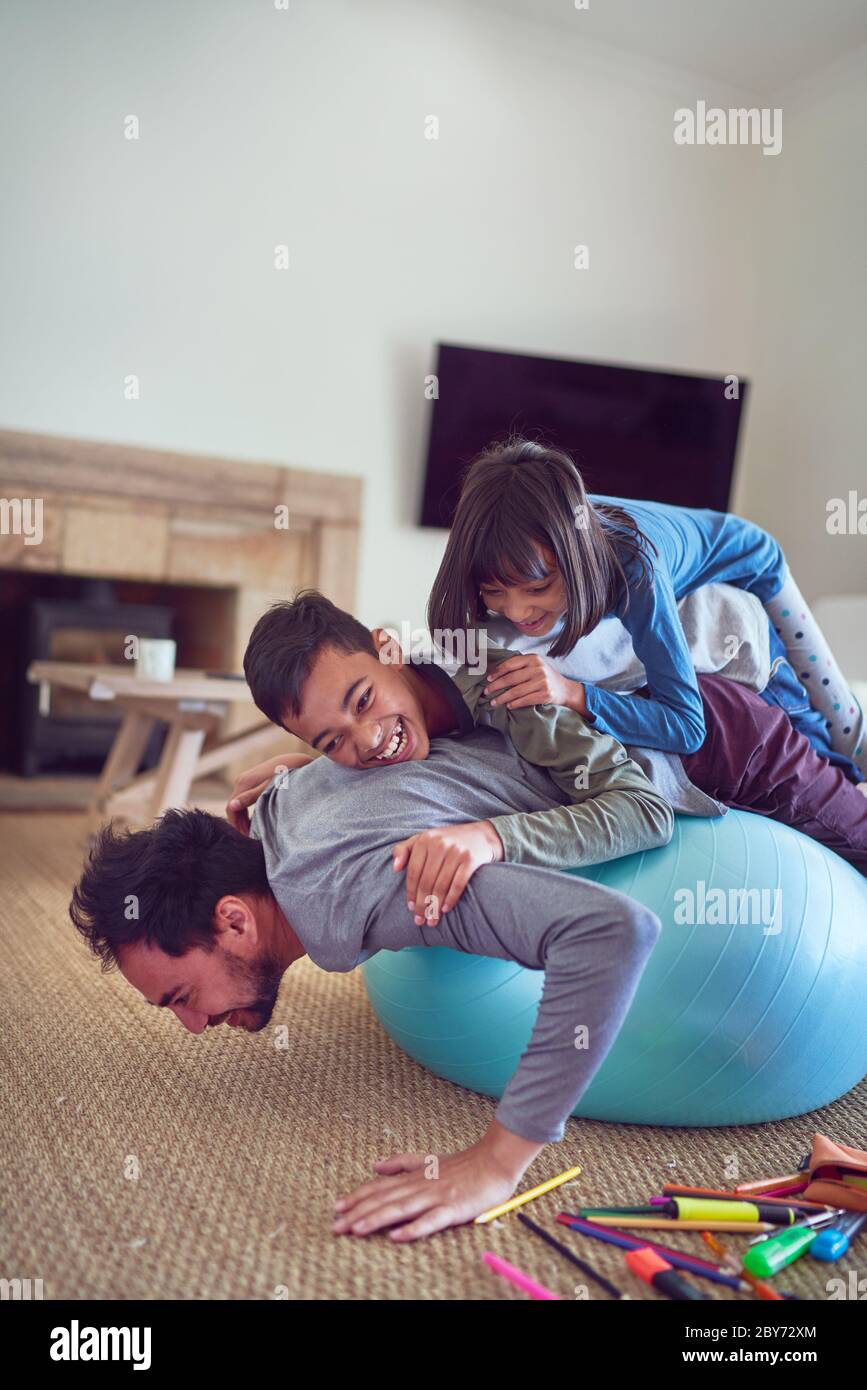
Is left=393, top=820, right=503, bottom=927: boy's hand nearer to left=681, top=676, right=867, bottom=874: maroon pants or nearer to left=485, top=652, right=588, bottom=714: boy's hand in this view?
left=485, top=652, right=588, bottom=714: boy's hand

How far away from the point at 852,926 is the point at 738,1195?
38 centimetres

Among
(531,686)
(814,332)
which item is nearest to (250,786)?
(531,686)

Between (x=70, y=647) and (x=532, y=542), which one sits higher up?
(x=532, y=542)

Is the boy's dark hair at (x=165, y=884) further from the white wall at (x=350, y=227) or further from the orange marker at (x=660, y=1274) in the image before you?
the white wall at (x=350, y=227)

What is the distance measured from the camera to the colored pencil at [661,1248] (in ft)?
3.58

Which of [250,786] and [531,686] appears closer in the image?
[531,686]

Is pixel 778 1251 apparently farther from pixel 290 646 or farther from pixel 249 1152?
pixel 290 646

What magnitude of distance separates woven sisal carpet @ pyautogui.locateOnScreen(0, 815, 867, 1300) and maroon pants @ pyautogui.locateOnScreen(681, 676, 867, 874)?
392 millimetres

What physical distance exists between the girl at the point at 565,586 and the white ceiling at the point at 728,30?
3000mm

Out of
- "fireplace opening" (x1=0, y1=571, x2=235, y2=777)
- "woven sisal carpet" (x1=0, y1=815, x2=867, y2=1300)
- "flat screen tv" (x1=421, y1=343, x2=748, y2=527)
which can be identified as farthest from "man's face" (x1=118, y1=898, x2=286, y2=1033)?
"flat screen tv" (x1=421, y1=343, x2=748, y2=527)

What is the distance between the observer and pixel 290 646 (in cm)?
137

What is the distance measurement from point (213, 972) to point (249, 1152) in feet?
0.69
